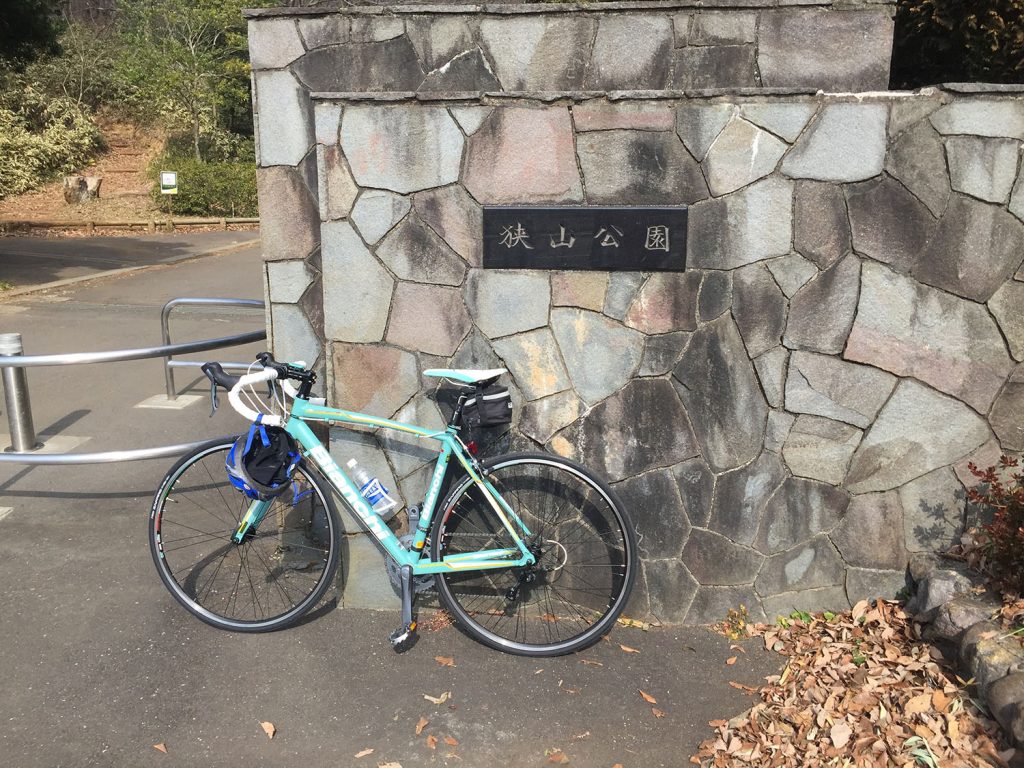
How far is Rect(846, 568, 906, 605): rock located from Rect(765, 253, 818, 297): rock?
4.25 feet

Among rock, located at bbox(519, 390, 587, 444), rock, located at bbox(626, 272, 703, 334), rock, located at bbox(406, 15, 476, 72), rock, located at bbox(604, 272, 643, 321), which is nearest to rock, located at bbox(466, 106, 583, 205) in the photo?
rock, located at bbox(604, 272, 643, 321)

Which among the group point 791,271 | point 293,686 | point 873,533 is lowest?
point 293,686

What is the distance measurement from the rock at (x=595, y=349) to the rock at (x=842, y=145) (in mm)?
952

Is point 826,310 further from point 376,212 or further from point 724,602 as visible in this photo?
point 376,212

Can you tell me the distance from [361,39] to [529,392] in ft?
5.96

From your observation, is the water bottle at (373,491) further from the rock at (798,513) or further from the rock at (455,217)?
the rock at (798,513)

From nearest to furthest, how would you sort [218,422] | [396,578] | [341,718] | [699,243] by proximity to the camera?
1. [341,718]
2. [699,243]
3. [396,578]
4. [218,422]

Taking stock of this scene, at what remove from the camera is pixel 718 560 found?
4039mm

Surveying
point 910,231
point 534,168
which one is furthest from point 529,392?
point 910,231

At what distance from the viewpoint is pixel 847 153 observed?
3.62 metres

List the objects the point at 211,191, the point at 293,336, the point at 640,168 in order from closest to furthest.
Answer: the point at 640,168 → the point at 293,336 → the point at 211,191

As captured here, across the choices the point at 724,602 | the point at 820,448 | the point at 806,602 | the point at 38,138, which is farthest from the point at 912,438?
the point at 38,138

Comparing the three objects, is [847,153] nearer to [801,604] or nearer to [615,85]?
[615,85]

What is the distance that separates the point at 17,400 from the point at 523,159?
3871 millimetres
